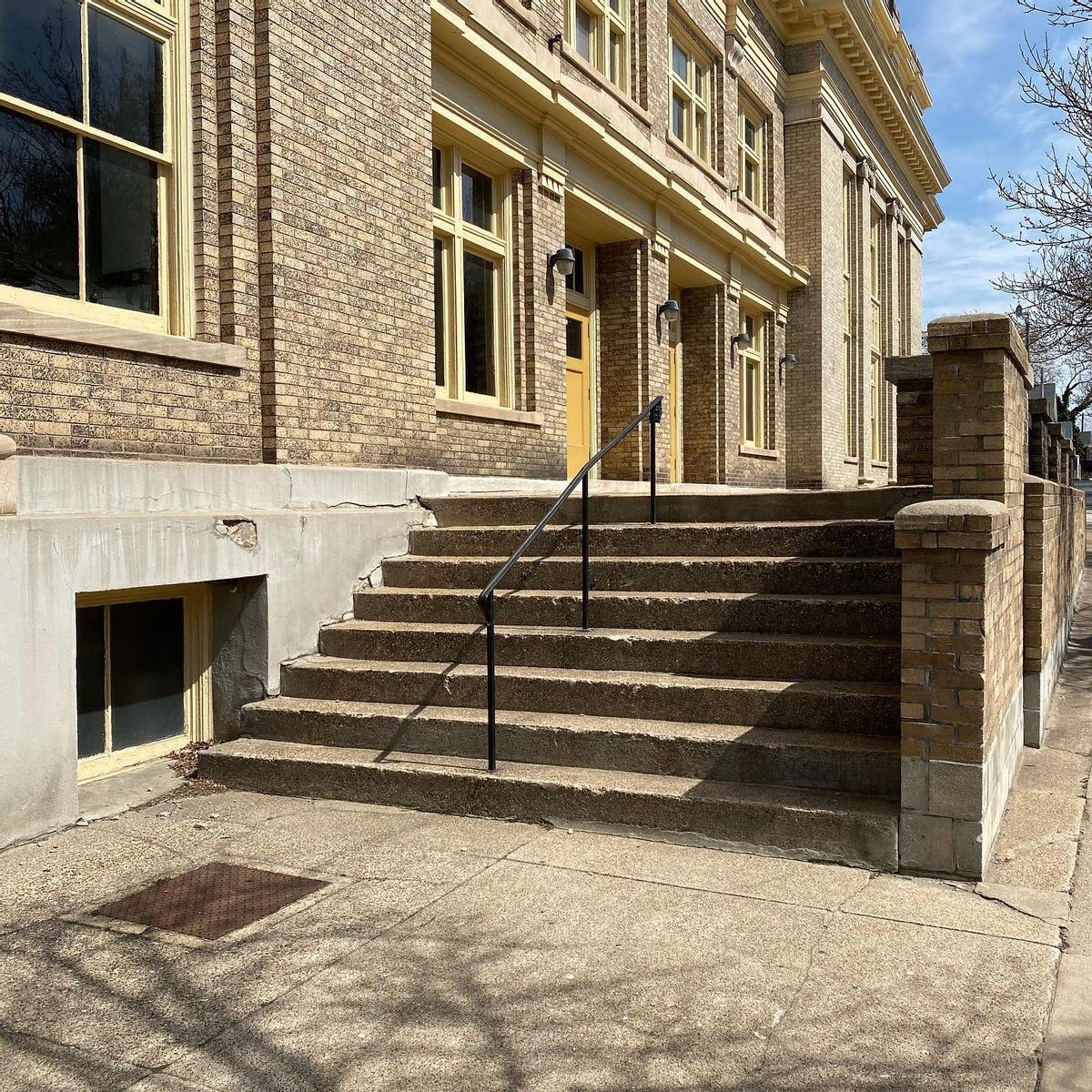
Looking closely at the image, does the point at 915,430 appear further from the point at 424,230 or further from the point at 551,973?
the point at 551,973

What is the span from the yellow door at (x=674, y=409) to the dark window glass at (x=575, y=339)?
2.28 meters

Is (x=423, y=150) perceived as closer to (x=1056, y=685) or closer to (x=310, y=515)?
(x=310, y=515)

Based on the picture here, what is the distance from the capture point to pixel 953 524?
4.15 meters

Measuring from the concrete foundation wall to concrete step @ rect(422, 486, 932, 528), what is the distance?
1.55 ft

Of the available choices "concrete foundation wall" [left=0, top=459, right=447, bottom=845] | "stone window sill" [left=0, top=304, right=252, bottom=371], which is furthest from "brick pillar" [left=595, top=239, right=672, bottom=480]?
"stone window sill" [left=0, top=304, right=252, bottom=371]

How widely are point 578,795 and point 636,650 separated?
1159 millimetres

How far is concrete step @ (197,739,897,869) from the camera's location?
4.43 metres

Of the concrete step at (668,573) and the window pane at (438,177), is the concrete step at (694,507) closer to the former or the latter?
the concrete step at (668,573)

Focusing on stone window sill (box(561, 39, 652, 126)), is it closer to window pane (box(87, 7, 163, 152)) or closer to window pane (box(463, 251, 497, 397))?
window pane (box(463, 251, 497, 397))

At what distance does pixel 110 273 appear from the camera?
6.04 m

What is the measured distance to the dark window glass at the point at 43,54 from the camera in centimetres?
544

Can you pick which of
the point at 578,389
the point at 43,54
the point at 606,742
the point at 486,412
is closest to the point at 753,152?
the point at 578,389

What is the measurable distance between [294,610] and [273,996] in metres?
3.56

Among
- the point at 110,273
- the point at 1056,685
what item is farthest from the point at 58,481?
the point at 1056,685
